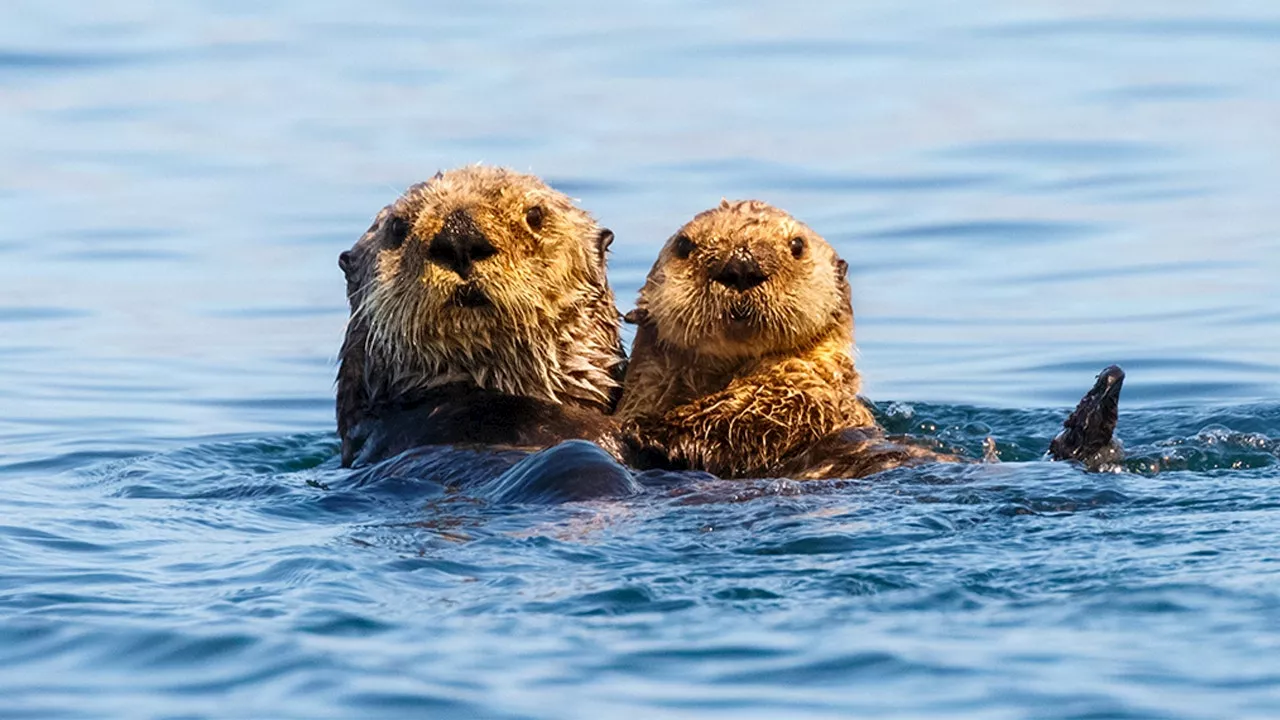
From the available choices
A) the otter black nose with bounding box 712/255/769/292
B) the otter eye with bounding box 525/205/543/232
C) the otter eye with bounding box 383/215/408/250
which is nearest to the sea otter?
the otter black nose with bounding box 712/255/769/292

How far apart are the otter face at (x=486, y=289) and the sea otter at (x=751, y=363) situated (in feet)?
1.01

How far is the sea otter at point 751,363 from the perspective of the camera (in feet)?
21.6

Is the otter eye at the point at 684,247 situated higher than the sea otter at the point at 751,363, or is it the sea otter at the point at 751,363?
the otter eye at the point at 684,247

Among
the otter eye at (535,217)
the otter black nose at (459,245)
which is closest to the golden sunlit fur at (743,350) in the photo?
the otter eye at (535,217)

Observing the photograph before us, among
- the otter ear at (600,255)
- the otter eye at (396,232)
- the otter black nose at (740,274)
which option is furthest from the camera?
the otter ear at (600,255)

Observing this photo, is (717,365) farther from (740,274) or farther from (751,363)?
(740,274)

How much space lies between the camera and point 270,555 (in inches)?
232

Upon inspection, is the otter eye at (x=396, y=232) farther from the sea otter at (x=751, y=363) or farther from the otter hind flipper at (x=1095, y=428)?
the otter hind flipper at (x=1095, y=428)

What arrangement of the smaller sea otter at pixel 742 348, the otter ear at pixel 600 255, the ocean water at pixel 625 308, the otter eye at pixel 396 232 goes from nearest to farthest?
the ocean water at pixel 625 308 < the smaller sea otter at pixel 742 348 < the otter eye at pixel 396 232 < the otter ear at pixel 600 255

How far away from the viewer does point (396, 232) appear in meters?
6.86

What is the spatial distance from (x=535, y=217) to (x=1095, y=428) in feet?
6.48

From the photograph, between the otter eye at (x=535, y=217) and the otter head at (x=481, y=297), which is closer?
the otter head at (x=481, y=297)

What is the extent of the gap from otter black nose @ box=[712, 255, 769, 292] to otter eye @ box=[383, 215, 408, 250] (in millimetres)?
1071

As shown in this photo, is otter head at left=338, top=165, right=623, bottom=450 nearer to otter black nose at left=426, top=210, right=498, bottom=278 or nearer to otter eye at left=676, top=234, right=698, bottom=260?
otter black nose at left=426, top=210, right=498, bottom=278
